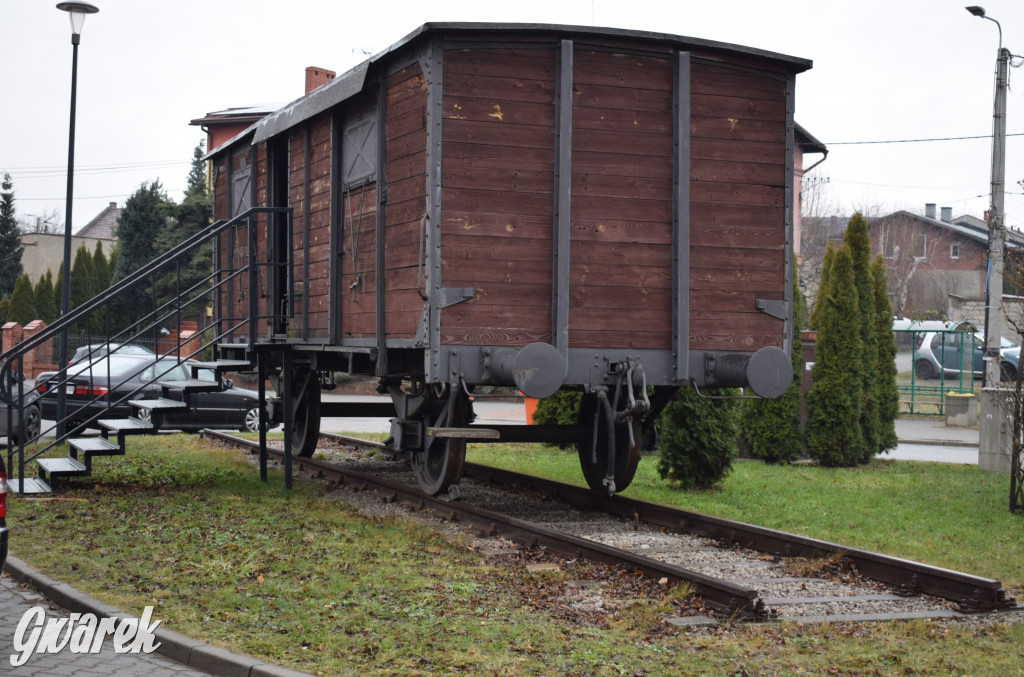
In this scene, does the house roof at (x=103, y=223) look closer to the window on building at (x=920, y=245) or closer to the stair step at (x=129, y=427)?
the window on building at (x=920, y=245)

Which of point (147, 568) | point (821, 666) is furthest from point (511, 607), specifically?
point (147, 568)

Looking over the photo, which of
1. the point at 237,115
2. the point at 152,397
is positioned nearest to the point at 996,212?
the point at 152,397

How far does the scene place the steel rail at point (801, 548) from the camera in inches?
247

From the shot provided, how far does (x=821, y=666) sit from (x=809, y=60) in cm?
565

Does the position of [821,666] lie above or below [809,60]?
below

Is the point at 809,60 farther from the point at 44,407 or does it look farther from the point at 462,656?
the point at 44,407

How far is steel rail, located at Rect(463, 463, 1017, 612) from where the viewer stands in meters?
6.28

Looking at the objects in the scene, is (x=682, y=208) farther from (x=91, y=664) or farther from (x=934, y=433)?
(x=934, y=433)

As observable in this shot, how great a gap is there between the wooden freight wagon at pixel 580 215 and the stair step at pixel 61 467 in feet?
11.1

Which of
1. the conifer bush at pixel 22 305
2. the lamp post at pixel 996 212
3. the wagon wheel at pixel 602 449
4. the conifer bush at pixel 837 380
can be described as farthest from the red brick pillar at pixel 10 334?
the lamp post at pixel 996 212

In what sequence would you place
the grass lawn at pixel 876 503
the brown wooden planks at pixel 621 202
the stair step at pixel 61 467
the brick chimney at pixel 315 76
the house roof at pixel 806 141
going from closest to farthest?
the grass lawn at pixel 876 503, the brown wooden planks at pixel 621 202, the stair step at pixel 61 467, the brick chimney at pixel 315 76, the house roof at pixel 806 141

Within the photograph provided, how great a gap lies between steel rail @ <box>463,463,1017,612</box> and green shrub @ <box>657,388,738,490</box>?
5.07ft

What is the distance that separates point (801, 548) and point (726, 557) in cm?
55

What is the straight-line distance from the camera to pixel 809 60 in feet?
29.0
